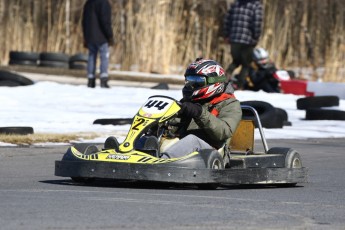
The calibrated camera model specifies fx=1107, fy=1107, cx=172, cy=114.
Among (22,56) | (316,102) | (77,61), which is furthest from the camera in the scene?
(77,61)

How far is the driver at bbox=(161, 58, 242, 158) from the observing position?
781 centimetres

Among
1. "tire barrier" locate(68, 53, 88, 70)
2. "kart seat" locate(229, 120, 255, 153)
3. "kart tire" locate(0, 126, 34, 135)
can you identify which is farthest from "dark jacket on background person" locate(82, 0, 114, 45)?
"kart seat" locate(229, 120, 255, 153)

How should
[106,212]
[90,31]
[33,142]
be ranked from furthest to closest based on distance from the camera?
[90,31] → [33,142] → [106,212]

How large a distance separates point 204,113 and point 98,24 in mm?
10807

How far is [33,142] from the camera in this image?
11312mm

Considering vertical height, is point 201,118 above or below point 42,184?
above

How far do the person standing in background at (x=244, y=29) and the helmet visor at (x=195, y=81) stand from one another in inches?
428

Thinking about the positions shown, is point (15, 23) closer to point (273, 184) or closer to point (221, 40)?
point (221, 40)

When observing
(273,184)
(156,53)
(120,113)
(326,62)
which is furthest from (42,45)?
(273,184)

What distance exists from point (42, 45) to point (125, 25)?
198 cm

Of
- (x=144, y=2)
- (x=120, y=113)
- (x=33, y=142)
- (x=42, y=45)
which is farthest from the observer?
(x=42, y=45)

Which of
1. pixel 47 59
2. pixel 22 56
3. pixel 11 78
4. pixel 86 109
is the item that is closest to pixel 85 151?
pixel 86 109

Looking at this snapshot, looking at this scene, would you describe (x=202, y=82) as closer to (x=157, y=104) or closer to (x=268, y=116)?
(x=157, y=104)

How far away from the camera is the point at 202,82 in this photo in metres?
8.32
